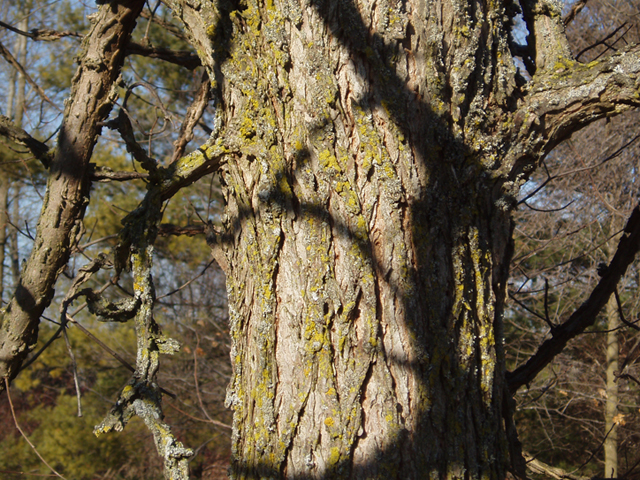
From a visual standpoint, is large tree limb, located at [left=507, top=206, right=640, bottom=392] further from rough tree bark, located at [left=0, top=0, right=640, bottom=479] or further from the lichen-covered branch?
the lichen-covered branch

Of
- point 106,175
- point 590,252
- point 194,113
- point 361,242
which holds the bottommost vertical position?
point 361,242

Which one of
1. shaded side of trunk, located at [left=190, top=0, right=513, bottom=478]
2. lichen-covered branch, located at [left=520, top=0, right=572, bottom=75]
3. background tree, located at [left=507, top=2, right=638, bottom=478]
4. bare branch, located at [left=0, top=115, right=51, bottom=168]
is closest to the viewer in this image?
shaded side of trunk, located at [left=190, top=0, right=513, bottom=478]

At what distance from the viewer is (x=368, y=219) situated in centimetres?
133

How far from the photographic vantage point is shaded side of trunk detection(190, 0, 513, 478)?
4.18 feet

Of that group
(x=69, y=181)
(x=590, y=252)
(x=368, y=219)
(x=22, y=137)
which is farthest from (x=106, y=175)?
(x=590, y=252)

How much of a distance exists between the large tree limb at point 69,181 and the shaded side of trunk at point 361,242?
35.1 inches

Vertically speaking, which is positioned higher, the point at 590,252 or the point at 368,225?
the point at 590,252

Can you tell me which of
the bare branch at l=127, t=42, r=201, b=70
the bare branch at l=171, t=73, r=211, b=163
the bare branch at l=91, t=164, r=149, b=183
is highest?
the bare branch at l=127, t=42, r=201, b=70

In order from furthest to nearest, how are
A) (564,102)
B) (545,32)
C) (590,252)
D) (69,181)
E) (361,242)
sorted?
(590,252) < (69,181) < (545,32) < (564,102) < (361,242)

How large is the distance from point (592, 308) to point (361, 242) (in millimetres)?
1288

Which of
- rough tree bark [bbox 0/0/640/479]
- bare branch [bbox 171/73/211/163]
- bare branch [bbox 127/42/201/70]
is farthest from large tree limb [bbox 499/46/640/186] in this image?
bare branch [bbox 127/42/201/70]

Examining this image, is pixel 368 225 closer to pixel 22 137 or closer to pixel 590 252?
pixel 22 137

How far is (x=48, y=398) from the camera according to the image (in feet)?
39.7

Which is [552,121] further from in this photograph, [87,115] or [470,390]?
[87,115]
